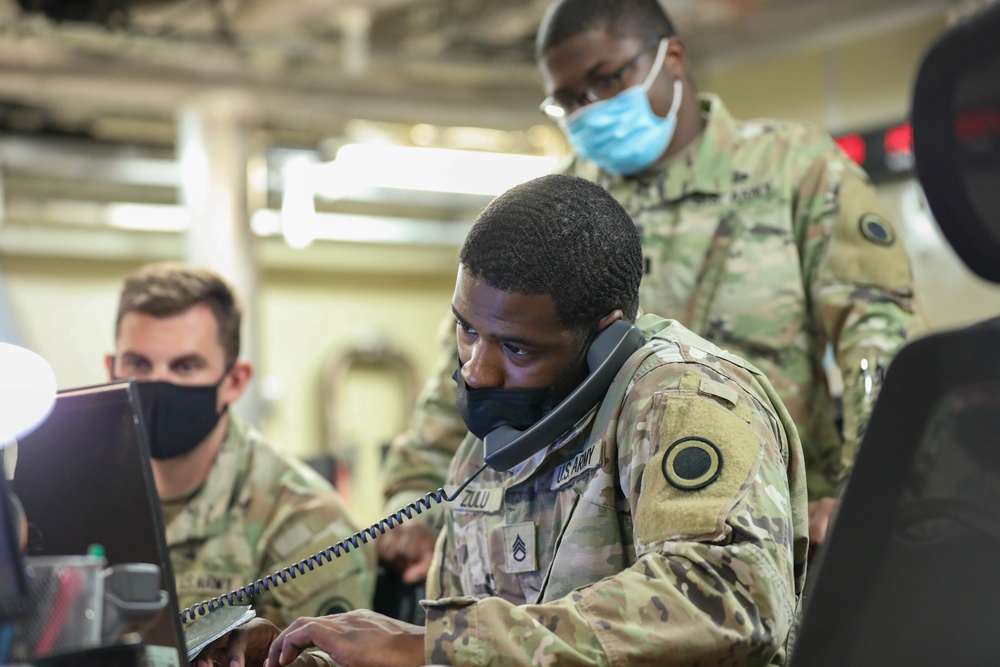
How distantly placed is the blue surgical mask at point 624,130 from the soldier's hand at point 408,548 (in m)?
0.87

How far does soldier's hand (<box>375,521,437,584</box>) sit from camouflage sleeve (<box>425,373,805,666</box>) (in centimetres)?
100

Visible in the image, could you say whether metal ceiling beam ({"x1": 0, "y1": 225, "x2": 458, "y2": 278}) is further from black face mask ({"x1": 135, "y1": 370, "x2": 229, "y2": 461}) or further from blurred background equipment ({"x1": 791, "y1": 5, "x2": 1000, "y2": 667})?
blurred background equipment ({"x1": 791, "y1": 5, "x2": 1000, "y2": 667})

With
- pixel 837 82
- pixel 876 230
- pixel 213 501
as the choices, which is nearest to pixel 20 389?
pixel 213 501

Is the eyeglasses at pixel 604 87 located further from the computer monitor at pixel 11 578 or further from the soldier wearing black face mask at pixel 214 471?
the computer monitor at pixel 11 578

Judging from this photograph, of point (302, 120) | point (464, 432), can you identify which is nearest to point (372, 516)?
point (302, 120)

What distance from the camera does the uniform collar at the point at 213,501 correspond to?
2.37 m

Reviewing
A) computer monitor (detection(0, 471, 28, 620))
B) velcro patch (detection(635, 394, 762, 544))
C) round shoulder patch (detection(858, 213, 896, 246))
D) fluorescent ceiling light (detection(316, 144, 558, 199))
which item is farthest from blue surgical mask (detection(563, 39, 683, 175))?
fluorescent ceiling light (detection(316, 144, 558, 199))

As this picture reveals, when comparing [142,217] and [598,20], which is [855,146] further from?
[142,217]

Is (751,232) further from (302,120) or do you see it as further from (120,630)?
(302,120)

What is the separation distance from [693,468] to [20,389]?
700 millimetres

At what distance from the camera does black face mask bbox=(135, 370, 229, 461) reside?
2.26 m

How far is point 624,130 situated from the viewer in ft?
8.04

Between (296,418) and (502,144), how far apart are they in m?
2.53

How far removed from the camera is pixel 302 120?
586 cm
